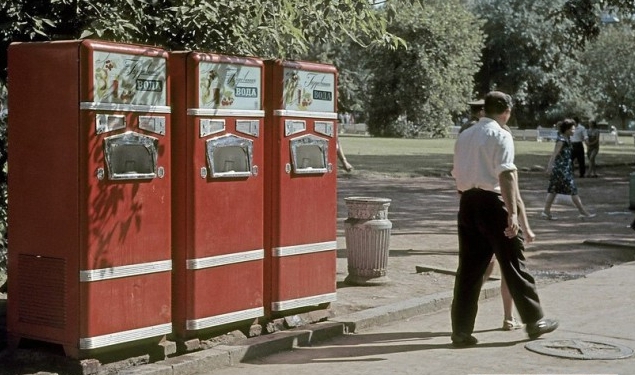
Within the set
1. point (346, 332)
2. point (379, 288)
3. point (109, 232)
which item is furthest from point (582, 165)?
point (109, 232)

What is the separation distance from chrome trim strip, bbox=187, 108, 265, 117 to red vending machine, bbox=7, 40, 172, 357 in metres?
0.22

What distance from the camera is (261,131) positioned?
25.4 feet

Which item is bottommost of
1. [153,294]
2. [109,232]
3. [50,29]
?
[153,294]

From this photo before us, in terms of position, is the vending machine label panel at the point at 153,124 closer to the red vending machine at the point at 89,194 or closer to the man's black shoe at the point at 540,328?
the red vending machine at the point at 89,194

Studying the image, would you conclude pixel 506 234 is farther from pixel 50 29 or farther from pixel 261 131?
pixel 50 29

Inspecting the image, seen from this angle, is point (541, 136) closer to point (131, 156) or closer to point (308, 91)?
point (308, 91)

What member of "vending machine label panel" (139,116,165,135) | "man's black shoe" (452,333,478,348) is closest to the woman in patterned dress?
"man's black shoe" (452,333,478,348)

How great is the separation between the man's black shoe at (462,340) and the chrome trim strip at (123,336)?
7.33ft

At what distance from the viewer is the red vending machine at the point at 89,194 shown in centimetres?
638

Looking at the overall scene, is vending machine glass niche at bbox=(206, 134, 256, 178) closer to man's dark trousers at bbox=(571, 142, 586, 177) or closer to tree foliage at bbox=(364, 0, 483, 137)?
man's dark trousers at bbox=(571, 142, 586, 177)

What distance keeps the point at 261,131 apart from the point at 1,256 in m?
3.67

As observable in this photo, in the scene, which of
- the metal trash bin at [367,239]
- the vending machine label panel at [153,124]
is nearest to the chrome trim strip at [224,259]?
the vending machine label panel at [153,124]

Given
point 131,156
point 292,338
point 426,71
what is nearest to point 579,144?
point 292,338

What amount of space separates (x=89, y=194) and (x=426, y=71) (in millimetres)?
61398
